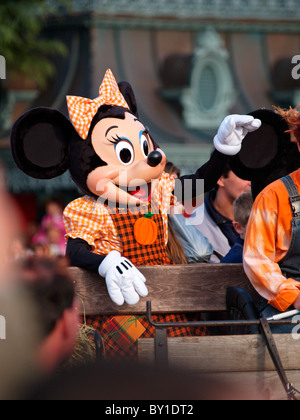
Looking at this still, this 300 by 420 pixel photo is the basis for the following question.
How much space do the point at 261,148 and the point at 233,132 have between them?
0.23 m

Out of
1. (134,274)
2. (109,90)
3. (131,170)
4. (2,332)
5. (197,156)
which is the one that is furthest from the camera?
(197,156)

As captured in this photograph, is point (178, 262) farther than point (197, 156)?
No

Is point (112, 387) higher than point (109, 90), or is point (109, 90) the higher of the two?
point (109, 90)

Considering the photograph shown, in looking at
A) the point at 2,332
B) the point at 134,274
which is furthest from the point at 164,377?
the point at 134,274

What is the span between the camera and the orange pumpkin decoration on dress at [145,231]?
11.4 feet

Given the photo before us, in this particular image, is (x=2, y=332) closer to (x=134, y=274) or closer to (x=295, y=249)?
(x=134, y=274)

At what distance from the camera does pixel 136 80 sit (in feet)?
45.4

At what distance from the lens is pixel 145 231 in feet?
11.4

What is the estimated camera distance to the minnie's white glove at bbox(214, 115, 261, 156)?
11.2 feet

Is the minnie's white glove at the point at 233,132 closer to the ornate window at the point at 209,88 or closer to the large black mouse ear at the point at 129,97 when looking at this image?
the large black mouse ear at the point at 129,97

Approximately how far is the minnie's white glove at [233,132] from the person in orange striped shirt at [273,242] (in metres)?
0.38

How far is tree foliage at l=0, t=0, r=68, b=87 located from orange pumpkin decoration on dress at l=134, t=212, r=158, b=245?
9.74 meters

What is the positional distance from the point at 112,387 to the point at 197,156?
1250 cm

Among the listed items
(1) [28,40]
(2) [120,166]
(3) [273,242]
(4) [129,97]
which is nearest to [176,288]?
(3) [273,242]
